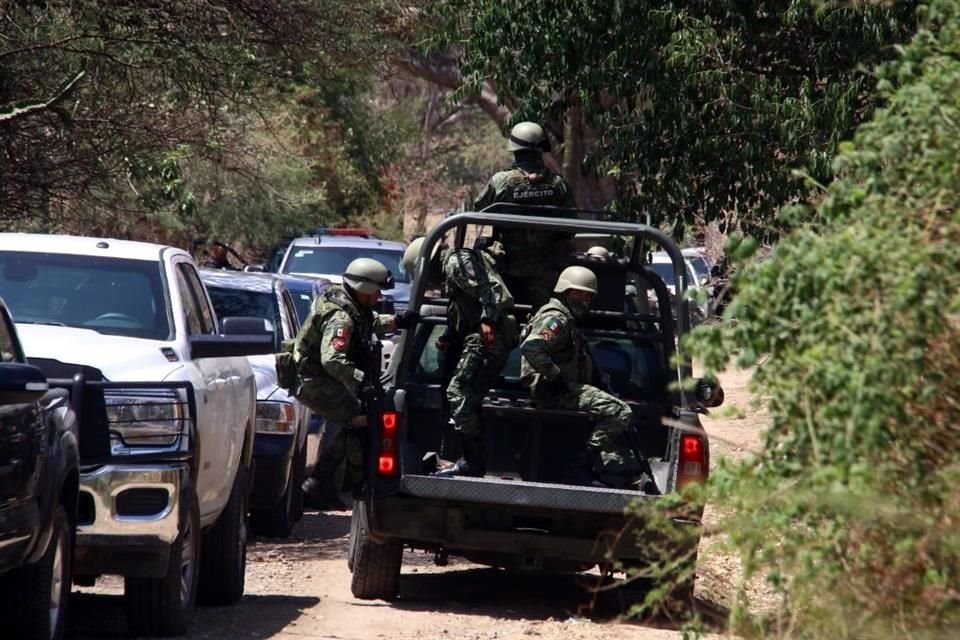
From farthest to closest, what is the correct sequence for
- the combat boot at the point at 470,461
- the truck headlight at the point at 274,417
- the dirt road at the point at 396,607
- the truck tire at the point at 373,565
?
1. the truck headlight at the point at 274,417
2. the truck tire at the point at 373,565
3. the combat boot at the point at 470,461
4. the dirt road at the point at 396,607

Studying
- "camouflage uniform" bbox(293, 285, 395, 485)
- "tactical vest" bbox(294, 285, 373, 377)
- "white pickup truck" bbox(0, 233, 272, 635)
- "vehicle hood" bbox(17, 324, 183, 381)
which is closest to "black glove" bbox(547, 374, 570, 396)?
"camouflage uniform" bbox(293, 285, 395, 485)

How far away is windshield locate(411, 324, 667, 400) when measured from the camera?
31.2 ft

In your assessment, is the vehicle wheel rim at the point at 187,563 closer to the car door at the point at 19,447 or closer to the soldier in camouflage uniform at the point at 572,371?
the car door at the point at 19,447

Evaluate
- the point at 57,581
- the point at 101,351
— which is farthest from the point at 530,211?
the point at 57,581

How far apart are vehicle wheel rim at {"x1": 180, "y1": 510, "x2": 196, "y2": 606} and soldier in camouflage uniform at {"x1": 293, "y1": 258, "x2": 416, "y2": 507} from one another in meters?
1.19

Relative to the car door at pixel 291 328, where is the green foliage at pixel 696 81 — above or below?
above

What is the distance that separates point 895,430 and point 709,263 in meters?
24.3

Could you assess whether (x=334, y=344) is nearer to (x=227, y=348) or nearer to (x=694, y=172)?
(x=227, y=348)

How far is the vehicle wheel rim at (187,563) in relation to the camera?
7.85m

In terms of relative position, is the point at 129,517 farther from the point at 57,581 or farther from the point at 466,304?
the point at 466,304

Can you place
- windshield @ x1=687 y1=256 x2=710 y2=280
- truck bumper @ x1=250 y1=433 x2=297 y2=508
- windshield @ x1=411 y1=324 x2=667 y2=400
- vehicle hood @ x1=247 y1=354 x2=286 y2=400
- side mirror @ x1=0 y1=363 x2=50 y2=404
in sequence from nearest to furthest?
side mirror @ x1=0 y1=363 x2=50 y2=404
windshield @ x1=411 y1=324 x2=667 y2=400
truck bumper @ x1=250 y1=433 x2=297 y2=508
vehicle hood @ x1=247 y1=354 x2=286 y2=400
windshield @ x1=687 y1=256 x2=710 y2=280

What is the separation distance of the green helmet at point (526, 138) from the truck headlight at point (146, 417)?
10.5 ft

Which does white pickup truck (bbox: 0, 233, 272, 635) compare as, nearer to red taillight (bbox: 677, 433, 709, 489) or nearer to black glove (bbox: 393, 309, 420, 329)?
black glove (bbox: 393, 309, 420, 329)

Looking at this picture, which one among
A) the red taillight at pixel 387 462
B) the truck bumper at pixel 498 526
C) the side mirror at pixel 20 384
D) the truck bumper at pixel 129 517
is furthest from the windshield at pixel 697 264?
the side mirror at pixel 20 384
